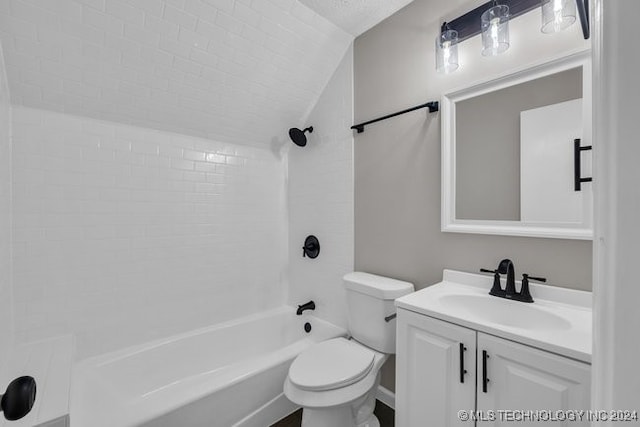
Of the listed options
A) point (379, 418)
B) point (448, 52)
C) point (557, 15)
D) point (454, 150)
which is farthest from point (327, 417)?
point (557, 15)

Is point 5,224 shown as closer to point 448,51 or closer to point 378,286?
point 378,286

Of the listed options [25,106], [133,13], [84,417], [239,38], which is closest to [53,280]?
[84,417]

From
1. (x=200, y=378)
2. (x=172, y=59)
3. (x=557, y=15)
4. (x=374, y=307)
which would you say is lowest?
(x=200, y=378)

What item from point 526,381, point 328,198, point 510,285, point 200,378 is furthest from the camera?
point 328,198

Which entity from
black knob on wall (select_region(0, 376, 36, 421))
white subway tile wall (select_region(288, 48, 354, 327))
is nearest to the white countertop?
white subway tile wall (select_region(288, 48, 354, 327))

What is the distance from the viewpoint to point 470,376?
108cm

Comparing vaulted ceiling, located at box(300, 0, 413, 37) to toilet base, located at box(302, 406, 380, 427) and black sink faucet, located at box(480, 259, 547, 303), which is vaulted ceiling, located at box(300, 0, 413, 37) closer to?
black sink faucet, located at box(480, 259, 547, 303)

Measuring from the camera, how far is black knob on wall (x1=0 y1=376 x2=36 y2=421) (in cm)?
52

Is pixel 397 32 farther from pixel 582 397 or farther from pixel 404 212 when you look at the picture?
pixel 582 397

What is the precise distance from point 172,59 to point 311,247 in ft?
5.25

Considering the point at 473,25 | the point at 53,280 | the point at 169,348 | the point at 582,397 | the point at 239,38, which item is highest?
the point at 239,38

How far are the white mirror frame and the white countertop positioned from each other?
0.79 ft

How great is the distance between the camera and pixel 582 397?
0.85m

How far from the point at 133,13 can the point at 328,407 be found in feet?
7.18
